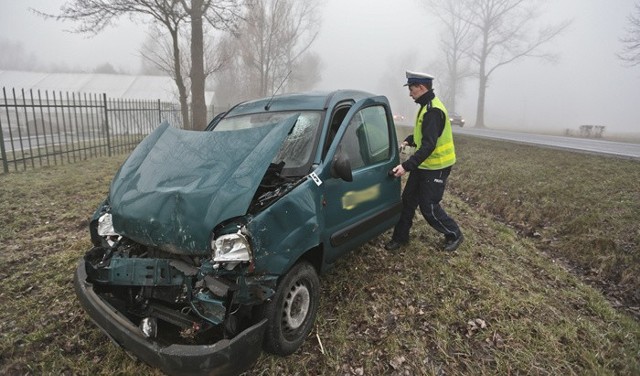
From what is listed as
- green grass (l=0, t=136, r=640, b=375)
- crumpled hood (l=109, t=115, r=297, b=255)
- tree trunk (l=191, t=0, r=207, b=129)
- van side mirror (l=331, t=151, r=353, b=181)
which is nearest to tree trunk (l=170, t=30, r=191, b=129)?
tree trunk (l=191, t=0, r=207, b=129)

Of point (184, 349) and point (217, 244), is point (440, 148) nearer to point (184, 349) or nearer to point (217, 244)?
point (217, 244)

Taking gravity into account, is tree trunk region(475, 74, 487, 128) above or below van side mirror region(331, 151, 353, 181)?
above

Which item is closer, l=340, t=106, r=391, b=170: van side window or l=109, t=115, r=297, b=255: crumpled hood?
l=109, t=115, r=297, b=255: crumpled hood

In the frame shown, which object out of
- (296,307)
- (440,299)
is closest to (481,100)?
(440,299)

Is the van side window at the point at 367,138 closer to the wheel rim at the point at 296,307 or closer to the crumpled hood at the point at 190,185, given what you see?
the crumpled hood at the point at 190,185

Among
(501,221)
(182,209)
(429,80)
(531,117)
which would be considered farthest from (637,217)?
(531,117)

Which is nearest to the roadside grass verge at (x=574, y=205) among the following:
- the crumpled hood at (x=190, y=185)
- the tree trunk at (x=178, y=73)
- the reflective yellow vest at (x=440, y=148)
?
the reflective yellow vest at (x=440, y=148)

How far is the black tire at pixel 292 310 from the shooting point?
2387 mm

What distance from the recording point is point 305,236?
257 centimetres

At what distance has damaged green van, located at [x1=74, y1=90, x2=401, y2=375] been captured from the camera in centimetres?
210

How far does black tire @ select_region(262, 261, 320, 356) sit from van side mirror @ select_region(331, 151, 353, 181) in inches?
28.5

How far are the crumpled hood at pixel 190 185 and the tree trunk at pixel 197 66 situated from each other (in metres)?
9.36

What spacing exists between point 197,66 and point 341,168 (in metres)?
10.3

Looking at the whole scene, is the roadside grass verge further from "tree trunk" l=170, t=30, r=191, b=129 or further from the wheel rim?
"tree trunk" l=170, t=30, r=191, b=129
